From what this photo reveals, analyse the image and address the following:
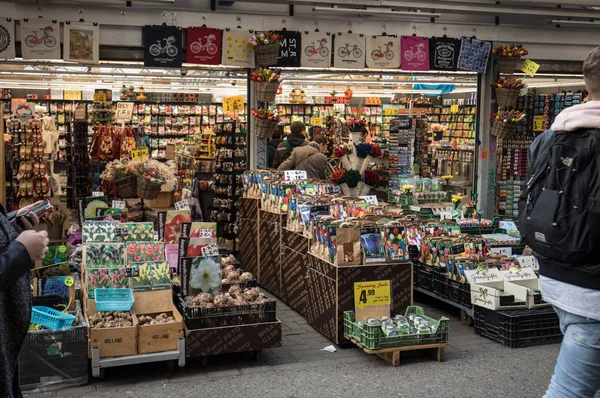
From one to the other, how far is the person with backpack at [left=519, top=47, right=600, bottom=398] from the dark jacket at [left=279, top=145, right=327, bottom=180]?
20.8 ft

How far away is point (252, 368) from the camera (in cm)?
513

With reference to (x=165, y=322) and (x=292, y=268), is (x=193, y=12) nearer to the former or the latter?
(x=292, y=268)

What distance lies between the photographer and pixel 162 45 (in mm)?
9156

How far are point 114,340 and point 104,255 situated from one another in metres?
0.89

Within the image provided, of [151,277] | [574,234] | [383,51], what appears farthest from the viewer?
[383,51]

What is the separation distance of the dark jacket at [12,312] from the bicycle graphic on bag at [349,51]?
7.61 m

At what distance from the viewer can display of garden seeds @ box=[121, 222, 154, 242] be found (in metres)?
6.00

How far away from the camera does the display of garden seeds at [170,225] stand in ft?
21.6

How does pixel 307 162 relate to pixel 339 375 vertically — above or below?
above

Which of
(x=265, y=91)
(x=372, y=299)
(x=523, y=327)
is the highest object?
(x=265, y=91)

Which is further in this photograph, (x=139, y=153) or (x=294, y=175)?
(x=139, y=153)

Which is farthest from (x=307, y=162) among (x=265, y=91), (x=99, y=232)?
(x=99, y=232)

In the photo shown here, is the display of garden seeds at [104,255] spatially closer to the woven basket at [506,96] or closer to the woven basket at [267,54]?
the woven basket at [267,54]

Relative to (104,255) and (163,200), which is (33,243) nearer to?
(104,255)
